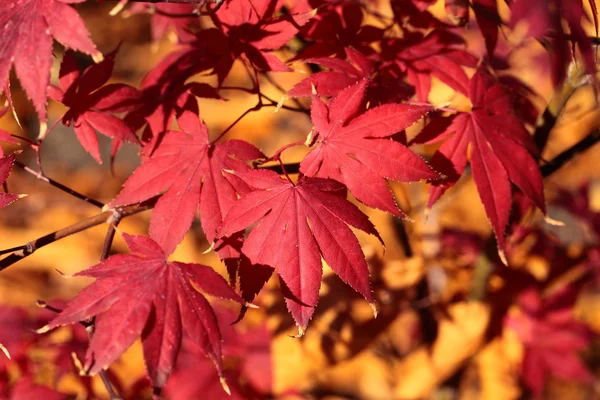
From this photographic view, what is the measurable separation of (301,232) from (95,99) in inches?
13.5

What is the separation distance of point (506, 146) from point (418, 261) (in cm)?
53

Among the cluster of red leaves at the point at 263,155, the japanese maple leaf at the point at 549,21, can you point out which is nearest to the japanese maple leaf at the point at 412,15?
the cluster of red leaves at the point at 263,155

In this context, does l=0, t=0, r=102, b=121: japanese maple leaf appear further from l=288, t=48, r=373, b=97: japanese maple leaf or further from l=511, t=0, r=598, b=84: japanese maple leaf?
l=511, t=0, r=598, b=84: japanese maple leaf

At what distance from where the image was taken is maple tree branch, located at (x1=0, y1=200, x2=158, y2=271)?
70 cm

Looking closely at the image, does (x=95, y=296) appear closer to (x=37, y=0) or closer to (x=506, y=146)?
(x=37, y=0)

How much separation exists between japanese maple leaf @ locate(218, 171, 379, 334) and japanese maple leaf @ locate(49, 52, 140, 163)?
0.67 ft

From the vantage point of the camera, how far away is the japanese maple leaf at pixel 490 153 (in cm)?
75

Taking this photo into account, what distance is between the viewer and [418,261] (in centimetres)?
126

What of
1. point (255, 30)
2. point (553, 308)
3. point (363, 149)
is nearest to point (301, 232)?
point (363, 149)

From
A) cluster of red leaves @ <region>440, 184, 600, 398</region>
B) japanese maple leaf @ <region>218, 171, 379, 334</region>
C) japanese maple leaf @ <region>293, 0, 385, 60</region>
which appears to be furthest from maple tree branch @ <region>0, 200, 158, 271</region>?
cluster of red leaves @ <region>440, 184, 600, 398</region>

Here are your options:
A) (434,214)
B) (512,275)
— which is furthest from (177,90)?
(512,275)

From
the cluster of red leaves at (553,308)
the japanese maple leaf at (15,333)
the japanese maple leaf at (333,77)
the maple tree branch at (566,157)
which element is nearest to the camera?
the japanese maple leaf at (333,77)

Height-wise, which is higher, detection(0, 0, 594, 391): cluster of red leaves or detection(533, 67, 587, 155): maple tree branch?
detection(0, 0, 594, 391): cluster of red leaves

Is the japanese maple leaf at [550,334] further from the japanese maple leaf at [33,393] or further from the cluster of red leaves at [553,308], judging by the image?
the japanese maple leaf at [33,393]
